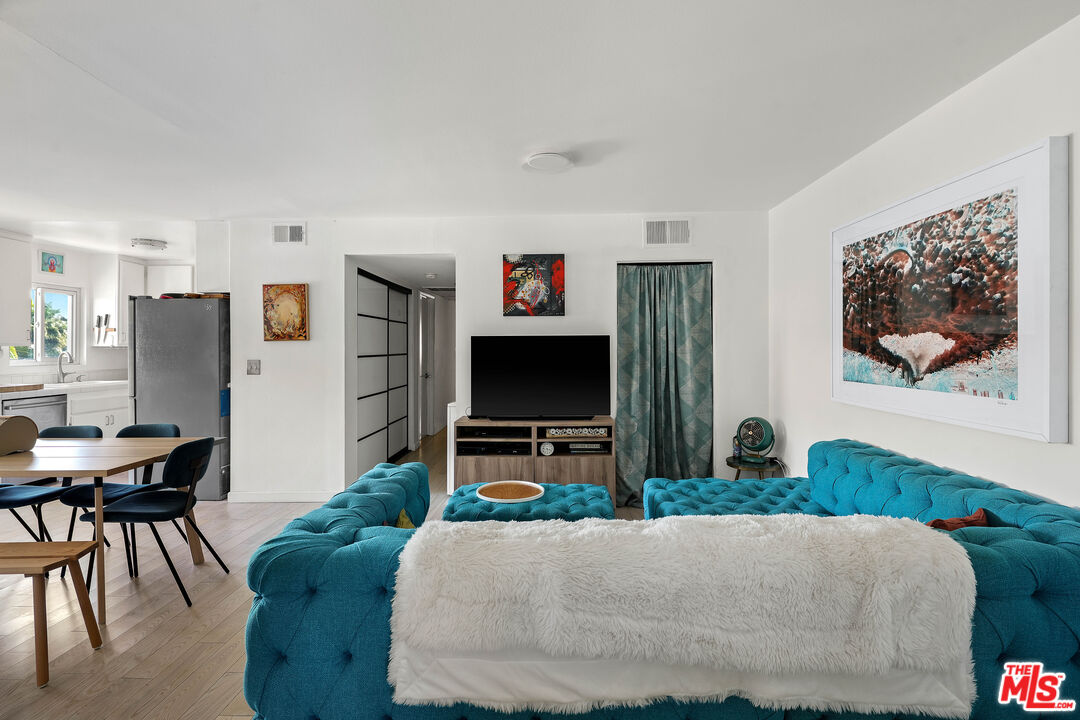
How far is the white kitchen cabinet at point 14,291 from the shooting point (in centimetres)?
480

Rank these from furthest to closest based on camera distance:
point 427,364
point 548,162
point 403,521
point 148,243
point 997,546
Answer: point 427,364 < point 148,243 < point 548,162 < point 403,521 < point 997,546

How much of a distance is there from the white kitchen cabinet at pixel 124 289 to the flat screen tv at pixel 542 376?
15.8ft

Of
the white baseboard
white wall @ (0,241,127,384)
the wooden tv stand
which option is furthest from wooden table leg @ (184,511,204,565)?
white wall @ (0,241,127,384)

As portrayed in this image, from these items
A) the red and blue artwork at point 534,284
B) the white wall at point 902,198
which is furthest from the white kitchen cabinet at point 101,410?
the white wall at point 902,198

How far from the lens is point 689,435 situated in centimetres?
436

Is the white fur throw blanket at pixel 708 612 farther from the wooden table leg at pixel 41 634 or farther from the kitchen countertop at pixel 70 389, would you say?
the kitchen countertop at pixel 70 389

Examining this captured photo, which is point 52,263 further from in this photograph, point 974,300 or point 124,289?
point 974,300

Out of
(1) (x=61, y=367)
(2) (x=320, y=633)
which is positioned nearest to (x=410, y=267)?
(1) (x=61, y=367)

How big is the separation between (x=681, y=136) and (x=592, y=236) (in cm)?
161

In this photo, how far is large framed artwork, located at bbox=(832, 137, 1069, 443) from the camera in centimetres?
177

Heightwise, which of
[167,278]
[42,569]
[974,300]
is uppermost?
[167,278]

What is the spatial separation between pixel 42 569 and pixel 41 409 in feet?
12.7

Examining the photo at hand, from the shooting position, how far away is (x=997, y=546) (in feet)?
4.03

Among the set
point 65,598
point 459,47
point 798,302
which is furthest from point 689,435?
point 65,598
